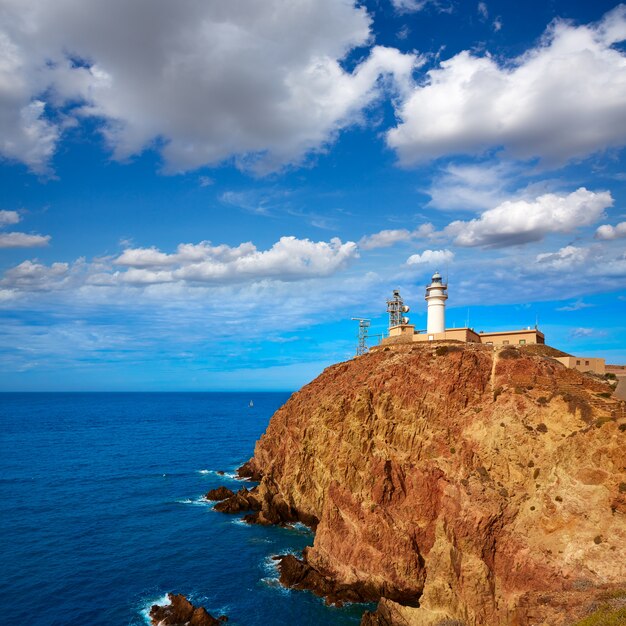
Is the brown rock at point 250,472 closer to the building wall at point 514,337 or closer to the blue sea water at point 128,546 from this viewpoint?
the blue sea water at point 128,546

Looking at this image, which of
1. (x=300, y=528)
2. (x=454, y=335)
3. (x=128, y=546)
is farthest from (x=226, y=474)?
(x=454, y=335)

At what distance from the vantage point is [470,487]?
42562 mm

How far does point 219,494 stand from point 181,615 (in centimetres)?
3516

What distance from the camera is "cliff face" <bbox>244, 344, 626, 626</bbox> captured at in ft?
119

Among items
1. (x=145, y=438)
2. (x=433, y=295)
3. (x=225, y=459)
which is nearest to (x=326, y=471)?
(x=433, y=295)

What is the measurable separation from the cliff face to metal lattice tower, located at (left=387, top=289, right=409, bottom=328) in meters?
28.9

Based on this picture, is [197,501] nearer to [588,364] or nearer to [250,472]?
[250,472]

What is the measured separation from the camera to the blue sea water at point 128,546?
140ft

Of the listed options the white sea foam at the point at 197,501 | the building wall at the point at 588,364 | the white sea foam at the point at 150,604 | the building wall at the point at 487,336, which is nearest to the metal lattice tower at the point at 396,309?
the building wall at the point at 487,336

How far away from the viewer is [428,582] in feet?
130

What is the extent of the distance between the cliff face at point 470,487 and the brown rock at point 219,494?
42.8ft

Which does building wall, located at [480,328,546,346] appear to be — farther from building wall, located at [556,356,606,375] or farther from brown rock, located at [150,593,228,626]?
brown rock, located at [150,593,228,626]

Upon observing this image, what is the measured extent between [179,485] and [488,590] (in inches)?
2439

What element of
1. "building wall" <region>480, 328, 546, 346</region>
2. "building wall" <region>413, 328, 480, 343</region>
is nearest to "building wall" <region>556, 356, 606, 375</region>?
"building wall" <region>480, 328, 546, 346</region>
